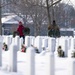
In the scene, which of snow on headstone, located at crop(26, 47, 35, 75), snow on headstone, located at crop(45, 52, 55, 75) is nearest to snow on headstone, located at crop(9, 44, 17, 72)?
snow on headstone, located at crop(26, 47, 35, 75)

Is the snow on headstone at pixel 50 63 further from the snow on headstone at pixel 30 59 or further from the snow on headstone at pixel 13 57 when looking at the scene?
the snow on headstone at pixel 13 57

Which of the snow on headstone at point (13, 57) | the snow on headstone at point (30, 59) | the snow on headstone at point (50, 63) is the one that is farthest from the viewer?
the snow on headstone at point (13, 57)

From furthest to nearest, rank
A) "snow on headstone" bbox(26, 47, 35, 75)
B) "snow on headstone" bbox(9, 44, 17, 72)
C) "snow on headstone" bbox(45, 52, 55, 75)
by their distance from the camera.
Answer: "snow on headstone" bbox(9, 44, 17, 72)
"snow on headstone" bbox(26, 47, 35, 75)
"snow on headstone" bbox(45, 52, 55, 75)

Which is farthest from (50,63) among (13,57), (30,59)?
(13,57)

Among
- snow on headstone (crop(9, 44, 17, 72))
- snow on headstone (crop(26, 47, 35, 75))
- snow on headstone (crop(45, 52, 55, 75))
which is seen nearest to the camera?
snow on headstone (crop(45, 52, 55, 75))

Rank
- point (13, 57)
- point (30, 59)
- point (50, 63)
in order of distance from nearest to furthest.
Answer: point (50, 63), point (30, 59), point (13, 57)

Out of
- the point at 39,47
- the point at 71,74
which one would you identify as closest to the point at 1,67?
the point at 71,74

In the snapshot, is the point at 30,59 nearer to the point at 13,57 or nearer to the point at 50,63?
the point at 50,63

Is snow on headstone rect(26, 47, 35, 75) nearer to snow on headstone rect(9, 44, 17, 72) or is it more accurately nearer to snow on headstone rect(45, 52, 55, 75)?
snow on headstone rect(45, 52, 55, 75)

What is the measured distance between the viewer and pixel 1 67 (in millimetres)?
7883

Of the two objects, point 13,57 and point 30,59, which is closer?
point 30,59

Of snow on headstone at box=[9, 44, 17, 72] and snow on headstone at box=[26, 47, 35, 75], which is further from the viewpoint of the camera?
snow on headstone at box=[9, 44, 17, 72]

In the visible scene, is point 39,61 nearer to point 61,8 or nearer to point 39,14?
point 39,14

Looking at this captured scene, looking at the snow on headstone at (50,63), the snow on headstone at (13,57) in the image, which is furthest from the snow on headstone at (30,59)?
the snow on headstone at (13,57)
